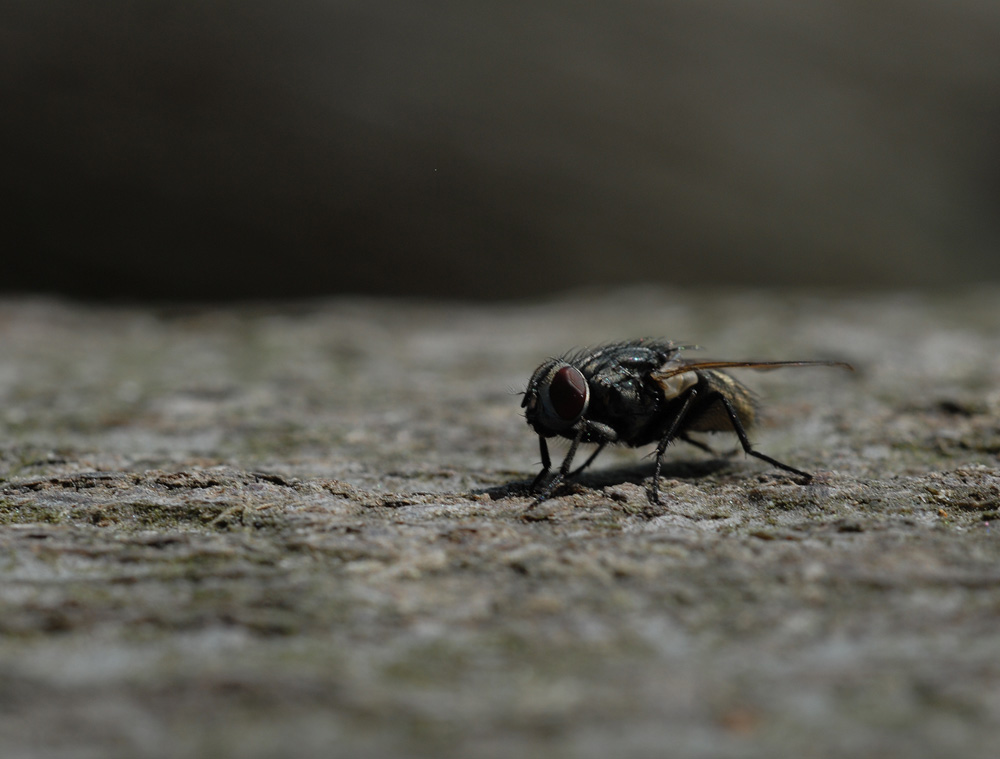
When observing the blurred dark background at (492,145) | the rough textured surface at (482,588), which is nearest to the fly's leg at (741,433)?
the rough textured surface at (482,588)

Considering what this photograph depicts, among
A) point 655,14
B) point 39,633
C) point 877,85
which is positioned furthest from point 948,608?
point 877,85

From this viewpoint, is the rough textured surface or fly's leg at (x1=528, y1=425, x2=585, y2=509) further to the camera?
fly's leg at (x1=528, y1=425, x2=585, y2=509)

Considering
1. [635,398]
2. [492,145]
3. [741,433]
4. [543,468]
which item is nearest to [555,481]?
[543,468]

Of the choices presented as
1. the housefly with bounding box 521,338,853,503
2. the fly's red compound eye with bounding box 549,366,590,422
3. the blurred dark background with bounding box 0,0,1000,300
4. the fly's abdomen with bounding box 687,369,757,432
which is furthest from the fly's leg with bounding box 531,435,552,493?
the blurred dark background with bounding box 0,0,1000,300

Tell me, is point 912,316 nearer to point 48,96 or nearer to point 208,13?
point 208,13

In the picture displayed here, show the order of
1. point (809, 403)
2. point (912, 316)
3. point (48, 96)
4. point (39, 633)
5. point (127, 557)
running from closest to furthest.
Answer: point (39, 633) → point (127, 557) → point (809, 403) → point (912, 316) → point (48, 96)

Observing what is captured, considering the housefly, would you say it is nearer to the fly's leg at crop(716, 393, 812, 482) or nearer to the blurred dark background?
the fly's leg at crop(716, 393, 812, 482)

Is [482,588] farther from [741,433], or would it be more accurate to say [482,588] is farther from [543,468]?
[741,433]

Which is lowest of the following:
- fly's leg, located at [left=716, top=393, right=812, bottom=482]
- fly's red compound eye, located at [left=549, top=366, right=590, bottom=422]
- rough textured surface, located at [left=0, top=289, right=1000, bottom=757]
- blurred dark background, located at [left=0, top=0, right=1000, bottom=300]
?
rough textured surface, located at [left=0, top=289, right=1000, bottom=757]
